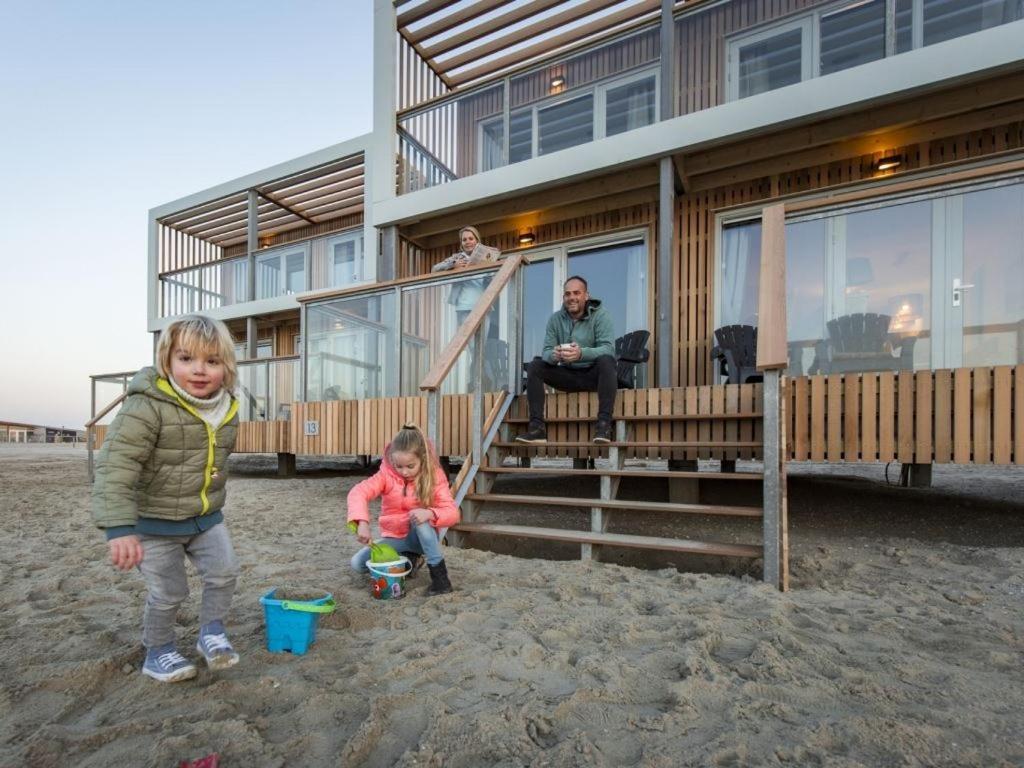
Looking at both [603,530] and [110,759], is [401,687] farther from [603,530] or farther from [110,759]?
[603,530]

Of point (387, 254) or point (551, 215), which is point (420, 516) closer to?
point (551, 215)

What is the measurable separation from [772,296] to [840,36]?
5406mm

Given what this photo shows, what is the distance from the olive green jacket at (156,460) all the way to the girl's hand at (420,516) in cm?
101

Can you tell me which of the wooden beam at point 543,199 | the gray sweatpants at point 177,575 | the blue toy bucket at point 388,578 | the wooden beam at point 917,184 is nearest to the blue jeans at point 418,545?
the blue toy bucket at point 388,578

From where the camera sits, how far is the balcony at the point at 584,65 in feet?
20.3

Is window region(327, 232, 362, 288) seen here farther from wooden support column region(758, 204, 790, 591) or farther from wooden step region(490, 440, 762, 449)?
wooden support column region(758, 204, 790, 591)

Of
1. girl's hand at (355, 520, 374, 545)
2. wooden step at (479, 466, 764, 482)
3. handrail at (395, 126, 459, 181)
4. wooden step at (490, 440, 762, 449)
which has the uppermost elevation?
handrail at (395, 126, 459, 181)

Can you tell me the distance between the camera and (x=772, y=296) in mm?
3043

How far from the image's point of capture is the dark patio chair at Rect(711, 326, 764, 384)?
5373 millimetres

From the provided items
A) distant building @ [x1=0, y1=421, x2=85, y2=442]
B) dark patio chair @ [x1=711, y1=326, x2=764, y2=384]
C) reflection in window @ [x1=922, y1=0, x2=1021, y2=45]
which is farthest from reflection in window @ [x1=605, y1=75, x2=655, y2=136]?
distant building @ [x1=0, y1=421, x2=85, y2=442]

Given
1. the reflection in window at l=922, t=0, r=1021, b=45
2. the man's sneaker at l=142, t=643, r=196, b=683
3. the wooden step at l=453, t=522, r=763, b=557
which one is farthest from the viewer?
the reflection in window at l=922, t=0, r=1021, b=45

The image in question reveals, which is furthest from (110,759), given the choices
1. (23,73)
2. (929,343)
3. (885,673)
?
(23,73)

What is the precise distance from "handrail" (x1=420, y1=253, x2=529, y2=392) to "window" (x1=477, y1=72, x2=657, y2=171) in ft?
10.7

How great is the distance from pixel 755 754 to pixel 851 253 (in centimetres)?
390
